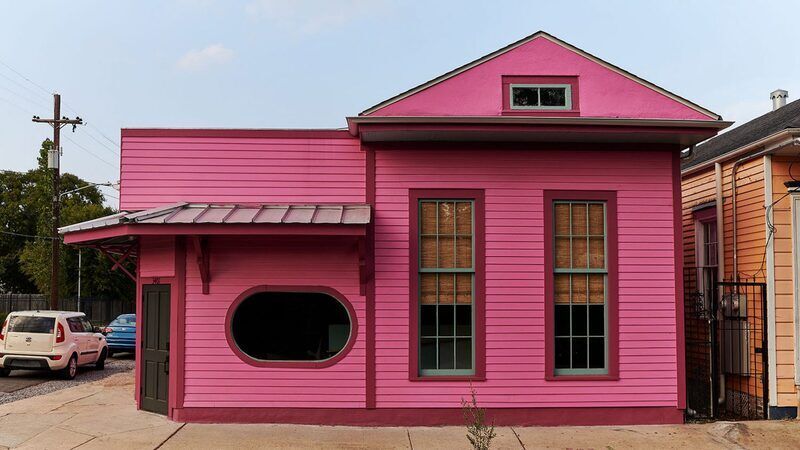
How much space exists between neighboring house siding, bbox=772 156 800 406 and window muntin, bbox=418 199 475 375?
4.52 metres

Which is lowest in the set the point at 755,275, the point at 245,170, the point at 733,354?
the point at 733,354

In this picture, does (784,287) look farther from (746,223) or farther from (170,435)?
(170,435)

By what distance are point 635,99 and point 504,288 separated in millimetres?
3400

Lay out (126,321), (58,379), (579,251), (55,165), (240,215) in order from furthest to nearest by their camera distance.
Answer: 1. (55,165)
2. (126,321)
3. (58,379)
4. (579,251)
5. (240,215)

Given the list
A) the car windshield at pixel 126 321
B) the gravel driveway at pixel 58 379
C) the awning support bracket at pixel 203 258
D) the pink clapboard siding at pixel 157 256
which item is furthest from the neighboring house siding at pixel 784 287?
the car windshield at pixel 126 321

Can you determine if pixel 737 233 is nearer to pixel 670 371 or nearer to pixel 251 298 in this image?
pixel 670 371

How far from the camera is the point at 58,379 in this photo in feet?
48.0

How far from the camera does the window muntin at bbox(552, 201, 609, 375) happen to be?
9.48 meters

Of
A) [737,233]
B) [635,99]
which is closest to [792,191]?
[737,233]

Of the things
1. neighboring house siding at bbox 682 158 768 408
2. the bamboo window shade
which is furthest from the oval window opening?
neighboring house siding at bbox 682 158 768 408

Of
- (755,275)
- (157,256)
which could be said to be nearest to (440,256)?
(157,256)

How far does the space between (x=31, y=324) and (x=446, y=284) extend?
10.4m

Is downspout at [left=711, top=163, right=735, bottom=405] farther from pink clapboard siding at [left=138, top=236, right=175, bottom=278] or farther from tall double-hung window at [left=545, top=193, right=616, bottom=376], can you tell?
pink clapboard siding at [left=138, top=236, right=175, bottom=278]

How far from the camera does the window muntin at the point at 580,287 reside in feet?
31.1
